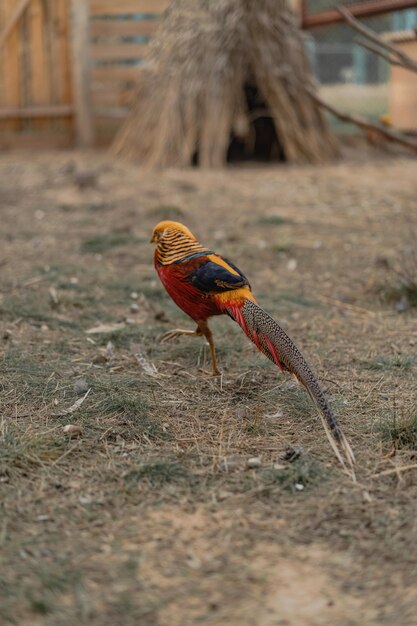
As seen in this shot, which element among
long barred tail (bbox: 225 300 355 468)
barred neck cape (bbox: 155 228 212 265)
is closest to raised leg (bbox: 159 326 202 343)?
barred neck cape (bbox: 155 228 212 265)

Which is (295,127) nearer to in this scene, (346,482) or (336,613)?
(346,482)

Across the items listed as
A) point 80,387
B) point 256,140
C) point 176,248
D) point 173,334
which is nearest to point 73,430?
point 80,387

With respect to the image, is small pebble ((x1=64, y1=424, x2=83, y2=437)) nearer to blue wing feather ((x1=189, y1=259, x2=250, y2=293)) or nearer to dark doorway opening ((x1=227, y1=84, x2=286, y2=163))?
blue wing feather ((x1=189, y1=259, x2=250, y2=293))

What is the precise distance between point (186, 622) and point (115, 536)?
1.22 feet

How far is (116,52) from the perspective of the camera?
9.14 metres

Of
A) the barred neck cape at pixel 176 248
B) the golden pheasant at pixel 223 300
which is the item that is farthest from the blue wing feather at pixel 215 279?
the barred neck cape at pixel 176 248

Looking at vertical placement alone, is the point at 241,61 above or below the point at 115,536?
above

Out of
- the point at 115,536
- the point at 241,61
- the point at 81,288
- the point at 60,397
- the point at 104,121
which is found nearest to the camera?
the point at 115,536

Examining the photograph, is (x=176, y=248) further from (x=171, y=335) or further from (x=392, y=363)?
(x=392, y=363)

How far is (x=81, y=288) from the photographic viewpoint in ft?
14.0

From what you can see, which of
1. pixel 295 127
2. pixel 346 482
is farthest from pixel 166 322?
pixel 295 127

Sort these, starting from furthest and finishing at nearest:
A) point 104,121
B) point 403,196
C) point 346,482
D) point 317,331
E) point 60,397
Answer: point 104,121 → point 403,196 → point 317,331 → point 60,397 → point 346,482

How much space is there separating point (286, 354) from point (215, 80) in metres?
5.69

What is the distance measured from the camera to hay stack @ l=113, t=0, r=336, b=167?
7734 millimetres
